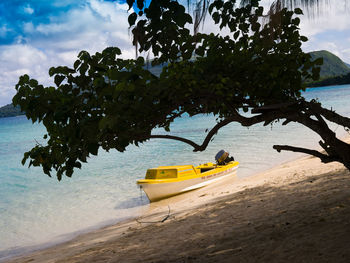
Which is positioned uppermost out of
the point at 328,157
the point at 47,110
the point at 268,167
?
the point at 47,110

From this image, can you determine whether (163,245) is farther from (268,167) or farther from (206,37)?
(268,167)

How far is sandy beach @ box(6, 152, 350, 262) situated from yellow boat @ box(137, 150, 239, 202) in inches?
89.5

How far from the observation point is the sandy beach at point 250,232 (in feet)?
12.8

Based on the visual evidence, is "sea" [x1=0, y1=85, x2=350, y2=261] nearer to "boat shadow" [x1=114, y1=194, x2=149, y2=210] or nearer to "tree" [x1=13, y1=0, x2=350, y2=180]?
"boat shadow" [x1=114, y1=194, x2=149, y2=210]

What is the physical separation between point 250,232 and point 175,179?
716 cm

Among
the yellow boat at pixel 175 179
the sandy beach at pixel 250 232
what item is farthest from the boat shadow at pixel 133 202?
the sandy beach at pixel 250 232

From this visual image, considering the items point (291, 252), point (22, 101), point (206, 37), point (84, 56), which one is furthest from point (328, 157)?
point (22, 101)

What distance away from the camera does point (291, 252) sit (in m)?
3.74

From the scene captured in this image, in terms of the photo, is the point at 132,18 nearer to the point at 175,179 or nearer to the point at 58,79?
the point at 58,79

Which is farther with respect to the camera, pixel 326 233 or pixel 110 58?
pixel 326 233

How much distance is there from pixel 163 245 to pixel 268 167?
11.1m

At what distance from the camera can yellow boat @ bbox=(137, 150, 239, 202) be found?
38.2 feet

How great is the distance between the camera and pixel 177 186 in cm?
1229

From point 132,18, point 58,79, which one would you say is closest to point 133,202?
point 58,79
